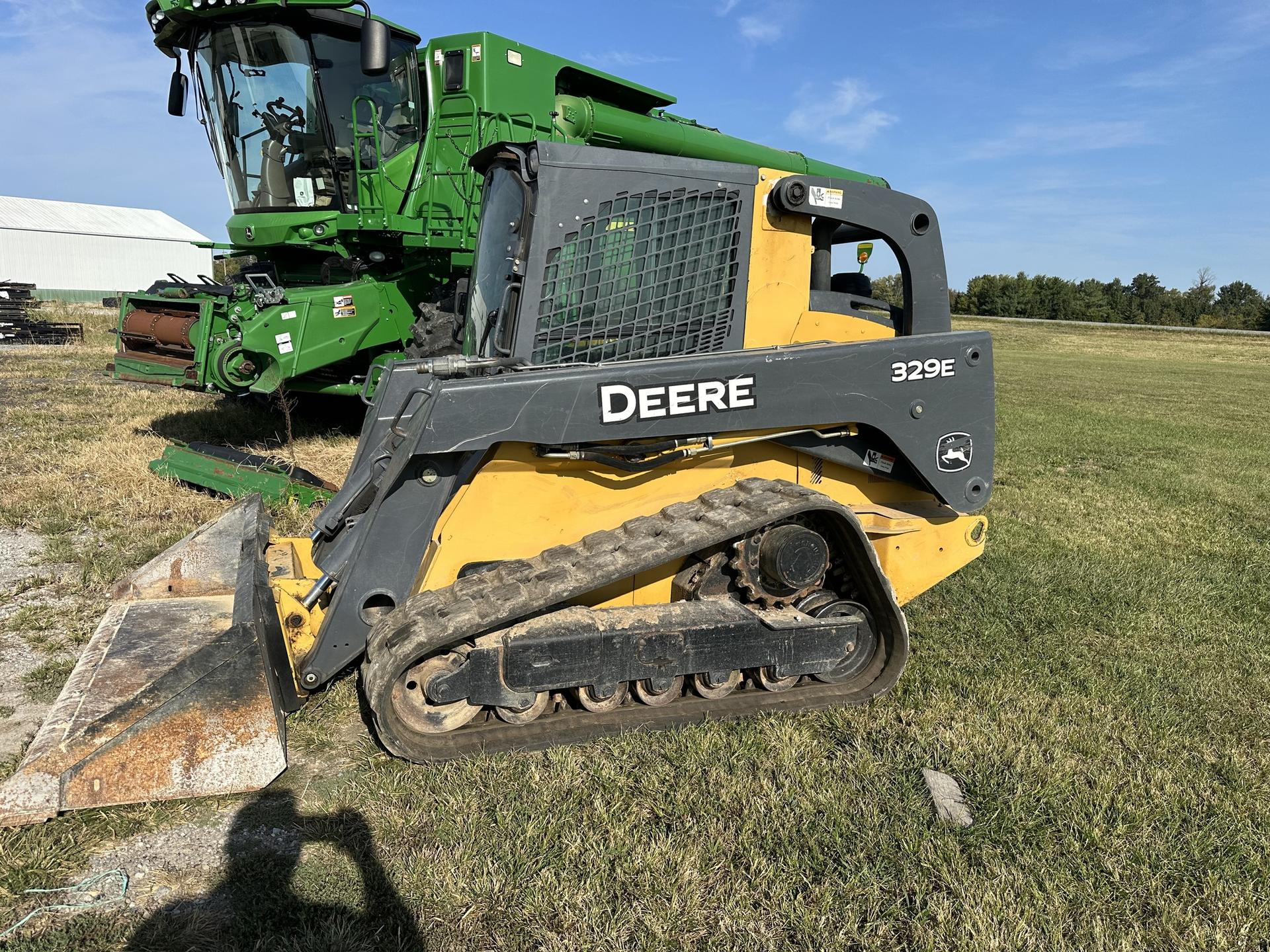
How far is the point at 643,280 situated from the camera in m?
3.42

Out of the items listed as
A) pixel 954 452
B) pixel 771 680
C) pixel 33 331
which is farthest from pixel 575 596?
pixel 33 331

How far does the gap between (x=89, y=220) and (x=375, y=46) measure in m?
52.7

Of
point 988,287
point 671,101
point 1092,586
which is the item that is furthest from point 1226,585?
point 988,287

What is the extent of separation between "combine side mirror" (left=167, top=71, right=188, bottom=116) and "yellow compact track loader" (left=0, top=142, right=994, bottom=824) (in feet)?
19.9

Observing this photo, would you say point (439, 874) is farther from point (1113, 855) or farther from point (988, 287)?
point (988, 287)

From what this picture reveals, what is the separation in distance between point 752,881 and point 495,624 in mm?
1216

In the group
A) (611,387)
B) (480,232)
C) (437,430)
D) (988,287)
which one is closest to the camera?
(437,430)

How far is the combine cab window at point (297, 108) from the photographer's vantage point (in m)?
7.73

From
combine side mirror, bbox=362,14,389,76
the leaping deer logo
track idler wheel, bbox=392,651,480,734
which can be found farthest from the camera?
combine side mirror, bbox=362,14,389,76

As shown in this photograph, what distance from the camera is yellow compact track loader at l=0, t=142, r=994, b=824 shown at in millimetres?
2879

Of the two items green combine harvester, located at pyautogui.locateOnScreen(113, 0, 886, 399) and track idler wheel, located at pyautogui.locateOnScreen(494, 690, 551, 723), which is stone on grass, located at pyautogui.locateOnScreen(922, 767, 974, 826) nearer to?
track idler wheel, located at pyautogui.locateOnScreen(494, 690, 551, 723)

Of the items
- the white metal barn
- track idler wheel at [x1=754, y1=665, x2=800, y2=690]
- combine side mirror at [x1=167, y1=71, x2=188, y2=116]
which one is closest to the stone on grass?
track idler wheel at [x1=754, y1=665, x2=800, y2=690]

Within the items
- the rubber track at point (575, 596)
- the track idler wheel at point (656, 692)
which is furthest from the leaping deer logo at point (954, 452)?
the track idler wheel at point (656, 692)

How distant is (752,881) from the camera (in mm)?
2504
